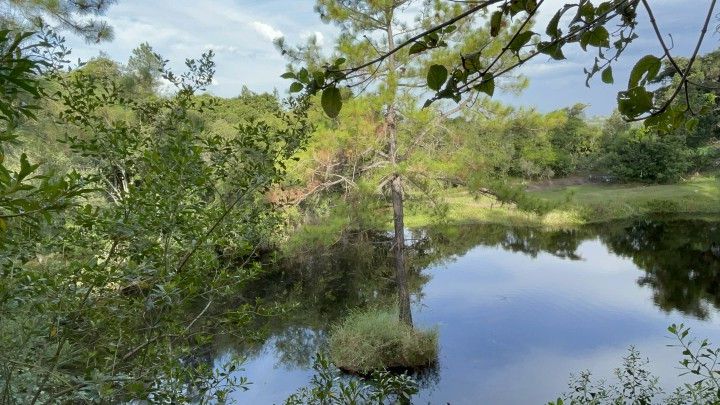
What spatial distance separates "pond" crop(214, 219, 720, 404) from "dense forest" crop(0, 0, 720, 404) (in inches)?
5.0

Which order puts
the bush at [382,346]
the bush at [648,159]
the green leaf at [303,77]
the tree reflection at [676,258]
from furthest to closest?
the bush at [648,159] < the tree reflection at [676,258] < the bush at [382,346] < the green leaf at [303,77]

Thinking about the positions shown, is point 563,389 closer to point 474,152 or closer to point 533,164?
point 474,152

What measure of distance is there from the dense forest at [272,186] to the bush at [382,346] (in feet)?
0.15

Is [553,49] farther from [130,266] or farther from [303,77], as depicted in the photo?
[130,266]

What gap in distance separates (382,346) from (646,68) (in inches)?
237

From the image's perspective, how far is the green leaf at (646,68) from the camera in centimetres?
73

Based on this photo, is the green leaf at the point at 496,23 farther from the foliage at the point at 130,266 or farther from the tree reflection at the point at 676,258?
the tree reflection at the point at 676,258

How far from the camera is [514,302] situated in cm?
909

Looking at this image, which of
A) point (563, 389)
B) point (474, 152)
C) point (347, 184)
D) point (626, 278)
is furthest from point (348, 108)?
point (626, 278)

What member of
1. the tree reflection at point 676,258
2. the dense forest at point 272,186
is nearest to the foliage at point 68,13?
the dense forest at point 272,186

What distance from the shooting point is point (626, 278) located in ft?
33.8

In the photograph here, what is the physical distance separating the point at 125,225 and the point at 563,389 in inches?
234

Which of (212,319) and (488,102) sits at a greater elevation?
(488,102)

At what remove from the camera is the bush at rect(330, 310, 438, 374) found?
637 cm
